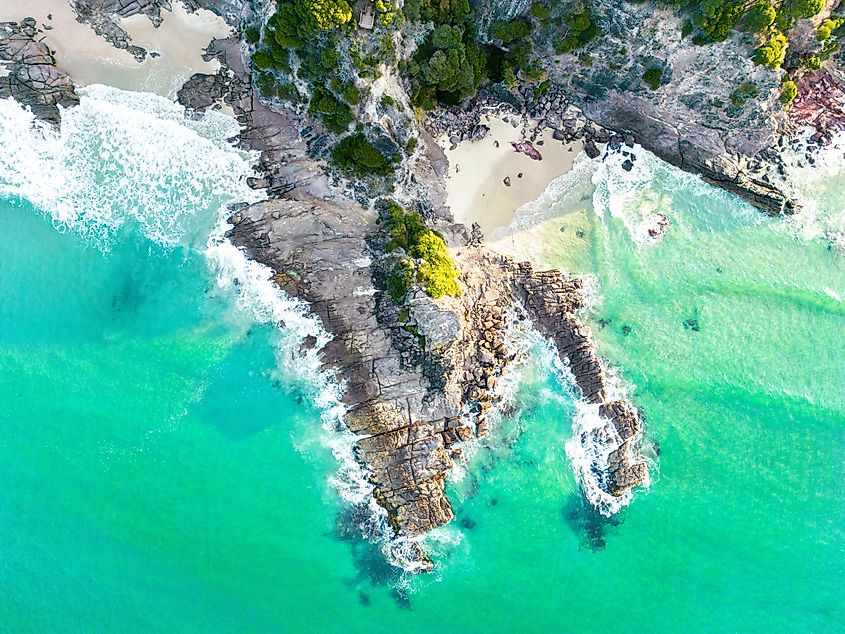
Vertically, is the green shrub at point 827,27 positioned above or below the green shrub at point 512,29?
below

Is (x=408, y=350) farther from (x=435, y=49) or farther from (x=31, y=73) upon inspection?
(x=31, y=73)

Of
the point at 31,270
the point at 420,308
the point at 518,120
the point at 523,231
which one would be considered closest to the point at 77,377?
the point at 31,270

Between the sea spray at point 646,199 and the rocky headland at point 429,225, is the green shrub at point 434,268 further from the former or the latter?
the sea spray at point 646,199

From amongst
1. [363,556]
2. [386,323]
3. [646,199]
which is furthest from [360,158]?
→ [363,556]

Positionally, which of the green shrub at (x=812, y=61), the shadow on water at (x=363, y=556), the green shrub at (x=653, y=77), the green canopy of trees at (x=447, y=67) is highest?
the green canopy of trees at (x=447, y=67)

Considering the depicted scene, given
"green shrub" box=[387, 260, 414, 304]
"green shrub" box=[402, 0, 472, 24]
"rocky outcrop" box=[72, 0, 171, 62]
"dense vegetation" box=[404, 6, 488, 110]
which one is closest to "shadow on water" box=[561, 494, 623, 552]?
"green shrub" box=[387, 260, 414, 304]

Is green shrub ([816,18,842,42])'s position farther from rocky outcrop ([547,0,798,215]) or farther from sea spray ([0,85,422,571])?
sea spray ([0,85,422,571])

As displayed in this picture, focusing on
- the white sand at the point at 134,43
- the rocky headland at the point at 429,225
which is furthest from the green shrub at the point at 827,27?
the white sand at the point at 134,43
